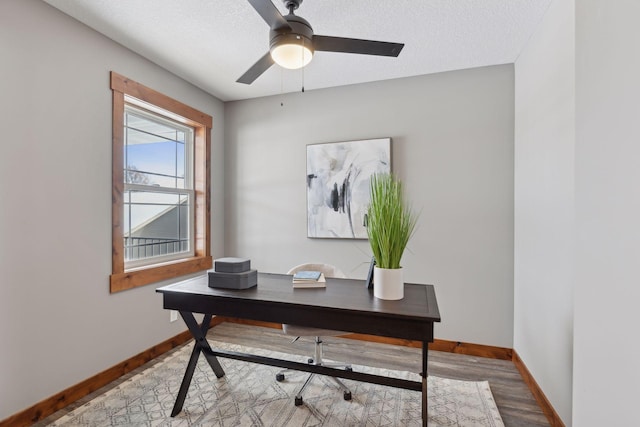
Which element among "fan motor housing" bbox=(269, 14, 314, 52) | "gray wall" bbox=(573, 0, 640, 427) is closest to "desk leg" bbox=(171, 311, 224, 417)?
"fan motor housing" bbox=(269, 14, 314, 52)

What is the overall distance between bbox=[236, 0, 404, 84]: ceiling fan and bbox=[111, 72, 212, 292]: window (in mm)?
1497

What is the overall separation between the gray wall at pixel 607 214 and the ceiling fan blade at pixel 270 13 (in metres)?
1.12

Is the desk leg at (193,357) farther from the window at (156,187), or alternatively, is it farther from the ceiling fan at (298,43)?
the ceiling fan at (298,43)

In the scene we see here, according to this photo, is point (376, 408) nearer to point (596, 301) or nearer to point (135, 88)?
point (596, 301)

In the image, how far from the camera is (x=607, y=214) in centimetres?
70

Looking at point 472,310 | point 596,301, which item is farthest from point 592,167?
point 472,310

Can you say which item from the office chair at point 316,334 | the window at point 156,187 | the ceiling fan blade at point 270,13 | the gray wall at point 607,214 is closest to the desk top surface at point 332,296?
the office chair at point 316,334

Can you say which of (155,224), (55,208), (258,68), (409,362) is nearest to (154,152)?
(155,224)

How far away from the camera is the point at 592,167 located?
30.1 inches

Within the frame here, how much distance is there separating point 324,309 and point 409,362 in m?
1.45

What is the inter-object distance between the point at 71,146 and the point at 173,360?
1809 millimetres

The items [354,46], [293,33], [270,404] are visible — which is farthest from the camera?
[270,404]

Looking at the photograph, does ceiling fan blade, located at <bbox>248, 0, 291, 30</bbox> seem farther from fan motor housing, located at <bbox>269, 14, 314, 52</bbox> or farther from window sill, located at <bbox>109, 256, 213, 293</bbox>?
window sill, located at <bbox>109, 256, 213, 293</bbox>

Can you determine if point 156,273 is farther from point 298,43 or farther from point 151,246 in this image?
point 298,43
